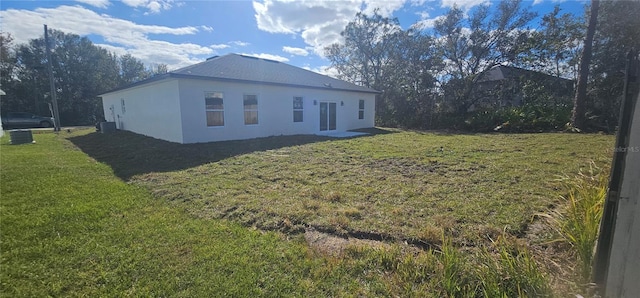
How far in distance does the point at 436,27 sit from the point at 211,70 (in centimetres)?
1527

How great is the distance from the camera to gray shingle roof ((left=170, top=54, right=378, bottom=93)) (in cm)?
1035

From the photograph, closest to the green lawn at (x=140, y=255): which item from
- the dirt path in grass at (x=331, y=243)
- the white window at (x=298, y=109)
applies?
the dirt path in grass at (x=331, y=243)

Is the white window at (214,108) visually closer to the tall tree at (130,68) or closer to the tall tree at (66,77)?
the tall tree at (66,77)

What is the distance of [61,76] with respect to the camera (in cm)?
2877

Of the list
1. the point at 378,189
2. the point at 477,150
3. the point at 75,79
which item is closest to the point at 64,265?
the point at 378,189

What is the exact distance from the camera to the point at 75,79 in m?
29.2

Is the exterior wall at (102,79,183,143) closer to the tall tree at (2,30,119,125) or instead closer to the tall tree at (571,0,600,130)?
the tall tree at (571,0,600,130)

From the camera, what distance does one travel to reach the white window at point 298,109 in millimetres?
13305

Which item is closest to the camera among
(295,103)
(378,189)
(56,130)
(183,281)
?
(183,281)

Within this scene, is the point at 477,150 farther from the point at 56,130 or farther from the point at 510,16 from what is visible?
the point at 56,130

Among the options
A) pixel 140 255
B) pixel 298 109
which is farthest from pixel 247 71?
→ pixel 140 255

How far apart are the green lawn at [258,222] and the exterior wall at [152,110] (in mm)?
3626

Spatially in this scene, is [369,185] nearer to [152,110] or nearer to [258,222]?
[258,222]

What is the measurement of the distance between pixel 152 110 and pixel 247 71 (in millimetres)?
4410
